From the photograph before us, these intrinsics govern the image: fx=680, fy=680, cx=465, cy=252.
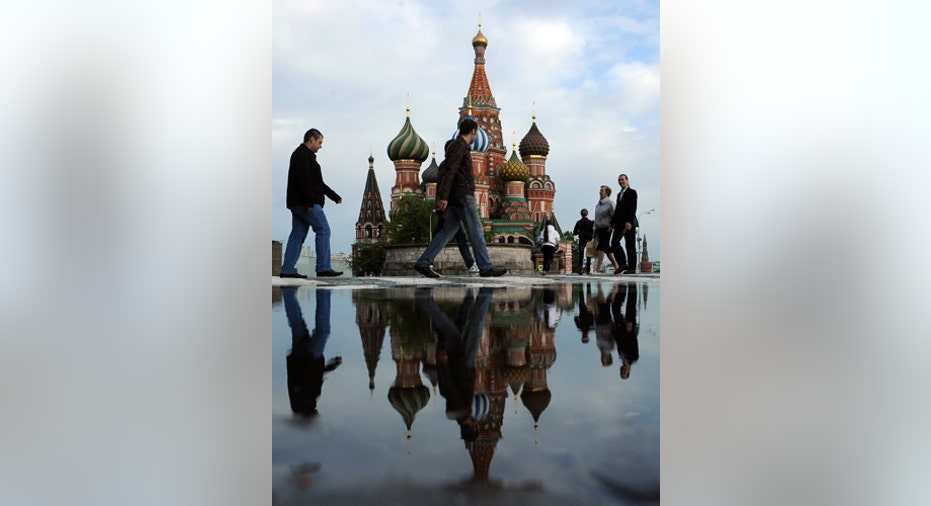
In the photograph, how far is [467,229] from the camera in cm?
362

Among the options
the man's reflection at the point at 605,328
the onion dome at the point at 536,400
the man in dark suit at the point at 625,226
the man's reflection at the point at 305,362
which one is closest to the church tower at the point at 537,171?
the man in dark suit at the point at 625,226

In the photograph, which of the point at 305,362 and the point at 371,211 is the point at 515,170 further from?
the point at 305,362

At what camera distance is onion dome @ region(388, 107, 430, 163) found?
3.46 m

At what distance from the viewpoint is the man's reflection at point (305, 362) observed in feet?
10.3

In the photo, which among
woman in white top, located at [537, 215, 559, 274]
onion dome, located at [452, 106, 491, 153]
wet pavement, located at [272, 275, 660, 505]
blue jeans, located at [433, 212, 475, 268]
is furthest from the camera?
woman in white top, located at [537, 215, 559, 274]

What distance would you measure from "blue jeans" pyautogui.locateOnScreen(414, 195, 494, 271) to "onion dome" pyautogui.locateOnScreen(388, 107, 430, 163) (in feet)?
1.01

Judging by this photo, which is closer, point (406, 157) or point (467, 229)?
point (406, 157)

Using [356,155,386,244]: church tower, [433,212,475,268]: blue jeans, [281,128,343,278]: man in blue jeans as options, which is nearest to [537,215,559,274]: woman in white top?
[433,212,475,268]: blue jeans

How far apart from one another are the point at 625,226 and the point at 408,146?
125 centimetres

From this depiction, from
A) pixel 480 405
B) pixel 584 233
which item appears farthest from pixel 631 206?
pixel 480 405

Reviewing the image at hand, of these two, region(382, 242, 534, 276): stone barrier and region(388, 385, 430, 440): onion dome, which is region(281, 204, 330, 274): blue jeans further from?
region(388, 385, 430, 440): onion dome
